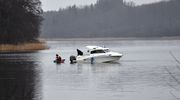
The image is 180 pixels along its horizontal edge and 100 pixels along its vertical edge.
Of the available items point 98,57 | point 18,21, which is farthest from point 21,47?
point 98,57

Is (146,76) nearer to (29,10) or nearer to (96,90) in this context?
(96,90)

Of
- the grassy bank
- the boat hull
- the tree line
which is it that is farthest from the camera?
the grassy bank

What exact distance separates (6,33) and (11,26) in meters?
1.84

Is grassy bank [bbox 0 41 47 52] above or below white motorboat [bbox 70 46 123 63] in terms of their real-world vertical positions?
below

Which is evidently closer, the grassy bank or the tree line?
the tree line

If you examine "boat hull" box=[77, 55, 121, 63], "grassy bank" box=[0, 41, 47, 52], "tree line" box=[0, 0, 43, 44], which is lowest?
"grassy bank" box=[0, 41, 47, 52]

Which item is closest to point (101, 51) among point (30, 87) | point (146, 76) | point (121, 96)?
point (146, 76)

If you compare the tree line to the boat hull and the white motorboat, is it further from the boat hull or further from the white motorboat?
the boat hull

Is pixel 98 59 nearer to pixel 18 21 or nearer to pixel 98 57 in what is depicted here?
pixel 98 57

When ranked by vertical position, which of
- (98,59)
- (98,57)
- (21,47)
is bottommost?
(21,47)

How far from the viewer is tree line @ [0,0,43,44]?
119 m

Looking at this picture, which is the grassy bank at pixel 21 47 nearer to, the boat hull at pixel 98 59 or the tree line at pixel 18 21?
the tree line at pixel 18 21

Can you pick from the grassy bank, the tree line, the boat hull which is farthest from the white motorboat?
the tree line

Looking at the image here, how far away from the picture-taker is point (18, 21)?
123 m
